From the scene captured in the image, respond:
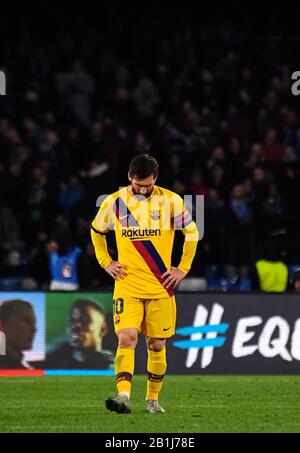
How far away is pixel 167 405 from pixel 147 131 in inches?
447

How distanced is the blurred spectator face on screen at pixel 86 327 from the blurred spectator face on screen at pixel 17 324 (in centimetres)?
48

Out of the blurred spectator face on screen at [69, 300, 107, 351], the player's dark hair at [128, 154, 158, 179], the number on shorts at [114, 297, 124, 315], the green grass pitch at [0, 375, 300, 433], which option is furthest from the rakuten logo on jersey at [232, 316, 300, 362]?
the player's dark hair at [128, 154, 158, 179]

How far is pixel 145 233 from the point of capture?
39.1ft

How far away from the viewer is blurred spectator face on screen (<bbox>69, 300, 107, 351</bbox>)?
1662cm

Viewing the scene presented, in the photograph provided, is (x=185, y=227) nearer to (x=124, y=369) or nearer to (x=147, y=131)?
(x=124, y=369)

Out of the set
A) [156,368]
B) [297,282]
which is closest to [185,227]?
[156,368]

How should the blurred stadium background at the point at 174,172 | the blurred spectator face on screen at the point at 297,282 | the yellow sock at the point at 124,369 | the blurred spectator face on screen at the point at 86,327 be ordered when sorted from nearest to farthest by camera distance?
the yellow sock at the point at 124,369 → the blurred stadium background at the point at 174,172 → the blurred spectator face on screen at the point at 86,327 → the blurred spectator face on screen at the point at 297,282

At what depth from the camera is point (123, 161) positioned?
21.1 m

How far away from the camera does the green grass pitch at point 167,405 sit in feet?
35.9

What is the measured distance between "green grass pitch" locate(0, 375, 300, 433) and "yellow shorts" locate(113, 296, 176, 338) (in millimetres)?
724

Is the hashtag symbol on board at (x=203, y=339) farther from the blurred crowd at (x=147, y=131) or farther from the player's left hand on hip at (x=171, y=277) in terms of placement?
the player's left hand on hip at (x=171, y=277)

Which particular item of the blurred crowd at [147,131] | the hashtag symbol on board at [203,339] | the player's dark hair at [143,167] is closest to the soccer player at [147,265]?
the player's dark hair at [143,167]

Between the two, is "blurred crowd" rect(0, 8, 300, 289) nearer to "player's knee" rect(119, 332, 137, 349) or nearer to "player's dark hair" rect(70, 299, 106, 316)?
"player's dark hair" rect(70, 299, 106, 316)
